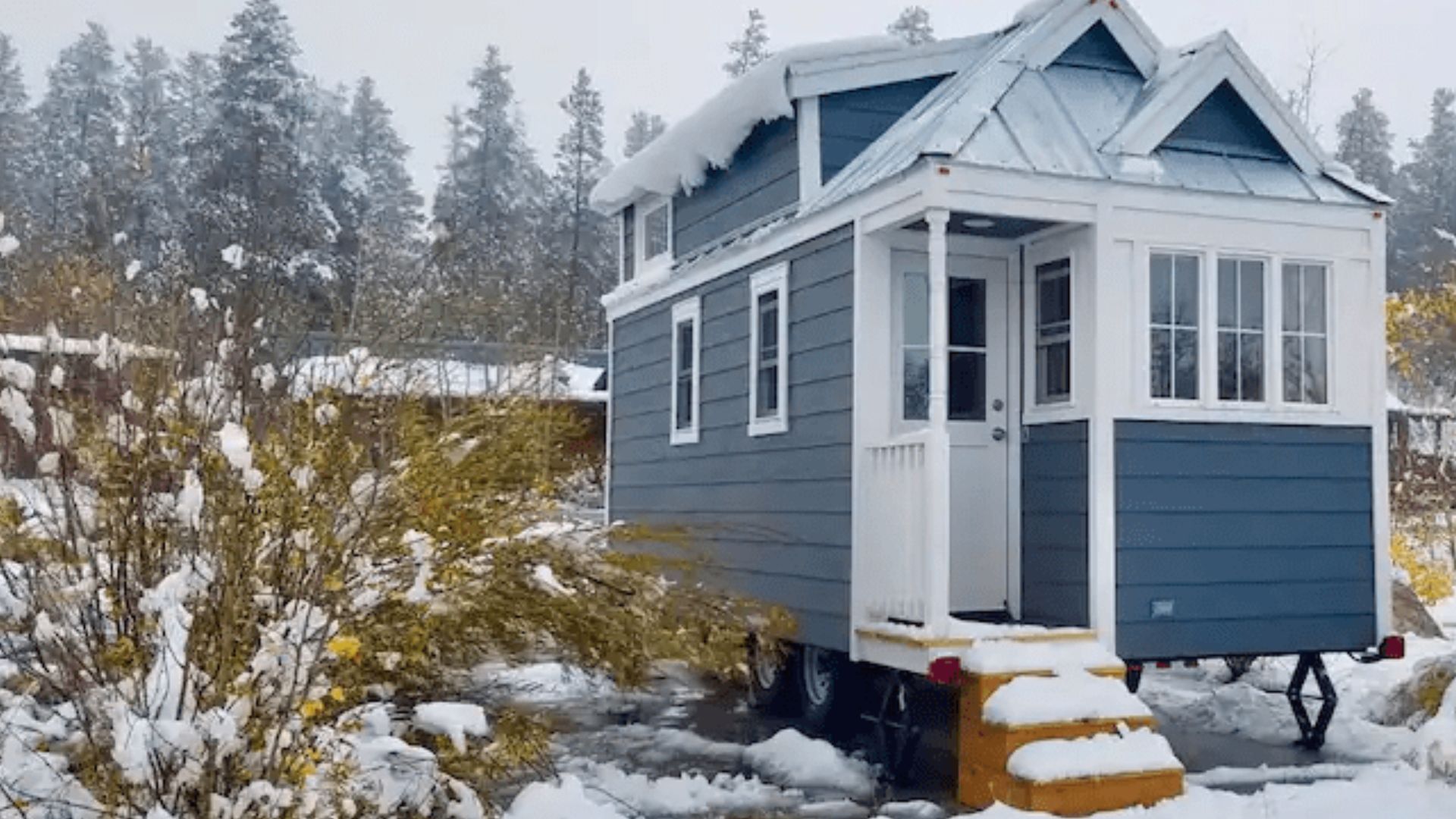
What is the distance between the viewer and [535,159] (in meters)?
47.9

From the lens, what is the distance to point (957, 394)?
8.09 m

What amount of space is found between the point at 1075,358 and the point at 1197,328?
0.68 meters

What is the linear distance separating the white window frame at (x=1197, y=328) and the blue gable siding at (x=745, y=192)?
2370 mm

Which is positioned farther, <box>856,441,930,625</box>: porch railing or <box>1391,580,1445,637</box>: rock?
<box>1391,580,1445,637</box>: rock

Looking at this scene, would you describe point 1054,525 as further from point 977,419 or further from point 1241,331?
point 1241,331

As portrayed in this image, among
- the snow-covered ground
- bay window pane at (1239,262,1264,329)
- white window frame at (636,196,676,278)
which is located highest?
white window frame at (636,196,676,278)

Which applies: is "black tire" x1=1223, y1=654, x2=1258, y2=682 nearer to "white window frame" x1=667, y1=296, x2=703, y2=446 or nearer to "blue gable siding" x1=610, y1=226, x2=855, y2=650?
"blue gable siding" x1=610, y1=226, x2=855, y2=650

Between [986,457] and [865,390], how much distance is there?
997 mm

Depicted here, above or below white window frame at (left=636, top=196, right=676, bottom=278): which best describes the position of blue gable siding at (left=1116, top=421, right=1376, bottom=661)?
below

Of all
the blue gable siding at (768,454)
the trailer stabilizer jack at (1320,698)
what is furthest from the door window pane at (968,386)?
the trailer stabilizer jack at (1320,698)

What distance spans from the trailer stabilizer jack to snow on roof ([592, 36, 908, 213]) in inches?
178

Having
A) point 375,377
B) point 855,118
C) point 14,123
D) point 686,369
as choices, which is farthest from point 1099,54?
point 14,123

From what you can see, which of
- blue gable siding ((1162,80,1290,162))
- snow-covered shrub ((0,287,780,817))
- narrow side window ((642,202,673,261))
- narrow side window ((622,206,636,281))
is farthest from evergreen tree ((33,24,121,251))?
snow-covered shrub ((0,287,780,817))

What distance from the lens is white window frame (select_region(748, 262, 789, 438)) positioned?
8.53m
